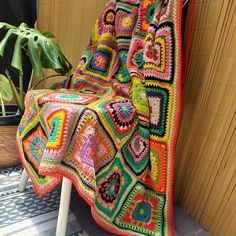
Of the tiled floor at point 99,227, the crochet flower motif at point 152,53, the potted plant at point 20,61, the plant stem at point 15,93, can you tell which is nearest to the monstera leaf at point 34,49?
the potted plant at point 20,61

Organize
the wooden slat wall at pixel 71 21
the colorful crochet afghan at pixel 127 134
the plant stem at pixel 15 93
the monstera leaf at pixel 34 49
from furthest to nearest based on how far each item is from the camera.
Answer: the wooden slat wall at pixel 71 21
the plant stem at pixel 15 93
the monstera leaf at pixel 34 49
the colorful crochet afghan at pixel 127 134

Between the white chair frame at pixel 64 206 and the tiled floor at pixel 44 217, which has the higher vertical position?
the white chair frame at pixel 64 206

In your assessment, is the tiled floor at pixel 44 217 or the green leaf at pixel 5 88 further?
the green leaf at pixel 5 88

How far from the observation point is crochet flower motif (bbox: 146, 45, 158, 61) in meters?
0.68

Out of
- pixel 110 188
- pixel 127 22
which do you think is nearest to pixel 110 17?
pixel 127 22

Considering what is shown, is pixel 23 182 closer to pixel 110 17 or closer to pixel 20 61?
pixel 20 61

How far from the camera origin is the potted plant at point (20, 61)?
86 centimetres

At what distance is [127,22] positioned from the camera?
2.63 ft

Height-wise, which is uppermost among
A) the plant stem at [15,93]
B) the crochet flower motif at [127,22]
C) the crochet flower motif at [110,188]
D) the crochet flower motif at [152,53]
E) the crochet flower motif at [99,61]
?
the crochet flower motif at [127,22]

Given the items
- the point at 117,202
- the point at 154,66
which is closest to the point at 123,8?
the point at 154,66

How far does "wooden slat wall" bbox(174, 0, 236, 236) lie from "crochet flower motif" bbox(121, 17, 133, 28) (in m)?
0.23

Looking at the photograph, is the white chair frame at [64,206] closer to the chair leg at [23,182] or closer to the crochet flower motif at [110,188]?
the crochet flower motif at [110,188]

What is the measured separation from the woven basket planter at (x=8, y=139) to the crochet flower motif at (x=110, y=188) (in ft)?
1.94

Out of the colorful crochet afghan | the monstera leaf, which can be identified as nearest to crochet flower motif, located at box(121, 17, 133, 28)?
the colorful crochet afghan
